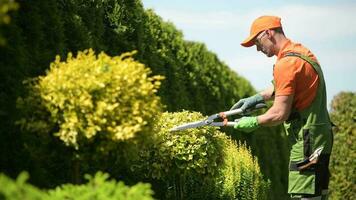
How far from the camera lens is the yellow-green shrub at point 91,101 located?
537 cm

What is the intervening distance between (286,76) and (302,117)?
0.46m

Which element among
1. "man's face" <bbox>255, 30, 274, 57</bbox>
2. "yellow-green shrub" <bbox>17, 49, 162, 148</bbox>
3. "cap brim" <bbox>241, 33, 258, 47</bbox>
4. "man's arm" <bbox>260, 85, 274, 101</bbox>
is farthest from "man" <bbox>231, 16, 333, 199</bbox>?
"yellow-green shrub" <bbox>17, 49, 162, 148</bbox>

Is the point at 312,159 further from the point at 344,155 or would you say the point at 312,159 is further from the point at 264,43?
the point at 344,155

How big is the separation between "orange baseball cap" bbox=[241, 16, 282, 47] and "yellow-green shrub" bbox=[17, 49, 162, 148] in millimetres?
1695

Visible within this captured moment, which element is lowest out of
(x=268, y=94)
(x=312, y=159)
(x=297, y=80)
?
(x=312, y=159)

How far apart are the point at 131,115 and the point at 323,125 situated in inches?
80.5

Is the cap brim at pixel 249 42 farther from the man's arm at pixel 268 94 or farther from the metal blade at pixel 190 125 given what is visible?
the metal blade at pixel 190 125

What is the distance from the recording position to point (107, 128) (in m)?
5.41

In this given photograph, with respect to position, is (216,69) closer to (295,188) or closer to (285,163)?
(285,163)

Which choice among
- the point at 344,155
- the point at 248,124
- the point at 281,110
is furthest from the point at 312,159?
the point at 344,155

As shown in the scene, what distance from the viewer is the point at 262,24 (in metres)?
6.78

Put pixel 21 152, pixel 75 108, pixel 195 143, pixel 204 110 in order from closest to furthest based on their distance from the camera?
pixel 75 108 < pixel 21 152 < pixel 195 143 < pixel 204 110


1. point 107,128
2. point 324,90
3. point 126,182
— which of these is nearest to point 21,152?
point 107,128

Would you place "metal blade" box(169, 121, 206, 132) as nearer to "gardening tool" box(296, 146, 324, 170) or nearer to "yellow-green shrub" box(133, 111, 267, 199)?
"yellow-green shrub" box(133, 111, 267, 199)
